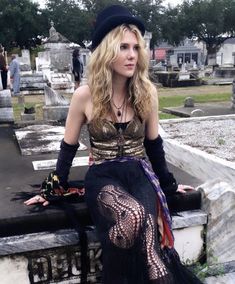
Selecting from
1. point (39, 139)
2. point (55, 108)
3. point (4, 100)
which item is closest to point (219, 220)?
point (39, 139)

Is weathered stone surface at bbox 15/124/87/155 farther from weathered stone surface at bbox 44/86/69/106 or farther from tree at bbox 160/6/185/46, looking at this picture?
tree at bbox 160/6/185/46

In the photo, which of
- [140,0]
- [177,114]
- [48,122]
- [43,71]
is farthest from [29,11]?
[48,122]

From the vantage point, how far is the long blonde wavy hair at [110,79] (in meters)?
2.63

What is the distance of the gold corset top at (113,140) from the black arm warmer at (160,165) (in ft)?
0.77

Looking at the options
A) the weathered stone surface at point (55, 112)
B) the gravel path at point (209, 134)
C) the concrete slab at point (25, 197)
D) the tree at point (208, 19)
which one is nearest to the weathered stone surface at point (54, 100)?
the weathered stone surface at point (55, 112)

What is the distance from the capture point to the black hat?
104 inches

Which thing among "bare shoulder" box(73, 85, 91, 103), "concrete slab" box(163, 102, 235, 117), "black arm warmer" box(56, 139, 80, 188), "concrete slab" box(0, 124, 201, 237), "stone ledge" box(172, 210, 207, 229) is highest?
"bare shoulder" box(73, 85, 91, 103)

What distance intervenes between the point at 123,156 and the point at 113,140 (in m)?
0.14

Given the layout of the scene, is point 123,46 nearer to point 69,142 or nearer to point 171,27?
point 69,142

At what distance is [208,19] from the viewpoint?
52.9 m

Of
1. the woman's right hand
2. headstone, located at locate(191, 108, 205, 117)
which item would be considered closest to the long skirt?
the woman's right hand

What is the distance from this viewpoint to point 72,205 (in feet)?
9.21

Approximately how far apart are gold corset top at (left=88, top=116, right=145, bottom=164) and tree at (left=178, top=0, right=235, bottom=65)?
167 ft

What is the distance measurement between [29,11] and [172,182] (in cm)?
4607
